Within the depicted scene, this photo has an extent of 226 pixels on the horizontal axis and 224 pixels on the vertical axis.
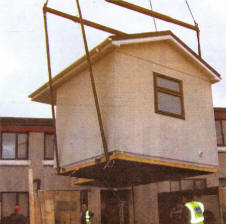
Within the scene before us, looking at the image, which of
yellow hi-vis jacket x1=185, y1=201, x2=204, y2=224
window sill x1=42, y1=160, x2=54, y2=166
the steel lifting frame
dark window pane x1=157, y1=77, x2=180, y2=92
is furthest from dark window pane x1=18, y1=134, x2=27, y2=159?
yellow hi-vis jacket x1=185, y1=201, x2=204, y2=224

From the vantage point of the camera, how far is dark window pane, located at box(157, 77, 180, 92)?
49.2 feet

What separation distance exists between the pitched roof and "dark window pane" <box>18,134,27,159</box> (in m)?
7.78

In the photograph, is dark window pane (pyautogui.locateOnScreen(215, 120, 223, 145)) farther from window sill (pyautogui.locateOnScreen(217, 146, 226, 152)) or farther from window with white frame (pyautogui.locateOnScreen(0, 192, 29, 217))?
window with white frame (pyautogui.locateOnScreen(0, 192, 29, 217))

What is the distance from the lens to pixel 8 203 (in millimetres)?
24344

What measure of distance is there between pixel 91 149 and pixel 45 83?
3958 mm

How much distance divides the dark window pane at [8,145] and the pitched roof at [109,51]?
7935mm

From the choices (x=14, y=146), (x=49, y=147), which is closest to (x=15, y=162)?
(x=14, y=146)

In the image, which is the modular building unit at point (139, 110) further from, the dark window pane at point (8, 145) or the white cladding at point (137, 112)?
the dark window pane at point (8, 145)

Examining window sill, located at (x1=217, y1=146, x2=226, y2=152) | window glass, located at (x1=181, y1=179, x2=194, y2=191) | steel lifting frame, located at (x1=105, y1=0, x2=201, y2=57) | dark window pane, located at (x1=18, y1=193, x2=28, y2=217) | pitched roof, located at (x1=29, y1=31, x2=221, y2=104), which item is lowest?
dark window pane, located at (x1=18, y1=193, x2=28, y2=217)

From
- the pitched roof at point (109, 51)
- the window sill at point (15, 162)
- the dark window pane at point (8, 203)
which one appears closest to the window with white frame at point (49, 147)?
the window sill at point (15, 162)

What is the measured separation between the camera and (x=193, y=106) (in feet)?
52.0

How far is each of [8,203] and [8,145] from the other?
3.35m

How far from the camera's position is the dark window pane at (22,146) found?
83.3ft

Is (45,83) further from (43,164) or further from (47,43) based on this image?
(43,164)
